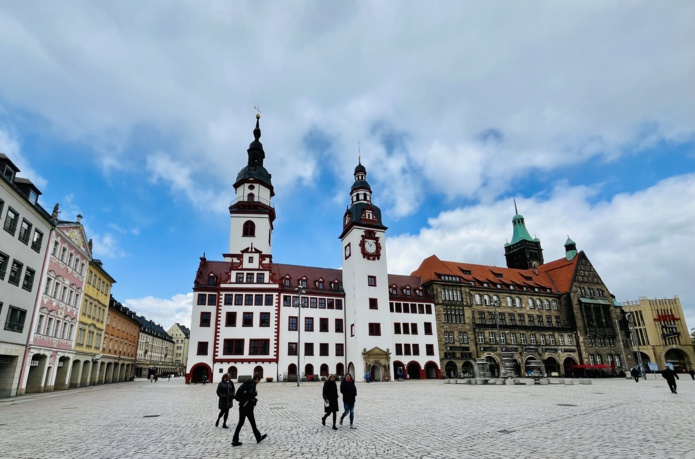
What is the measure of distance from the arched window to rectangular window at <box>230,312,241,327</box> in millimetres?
13839

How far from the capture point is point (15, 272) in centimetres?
2834

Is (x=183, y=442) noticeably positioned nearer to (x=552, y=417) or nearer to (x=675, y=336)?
(x=552, y=417)

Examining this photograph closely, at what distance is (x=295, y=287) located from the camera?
57.9 m

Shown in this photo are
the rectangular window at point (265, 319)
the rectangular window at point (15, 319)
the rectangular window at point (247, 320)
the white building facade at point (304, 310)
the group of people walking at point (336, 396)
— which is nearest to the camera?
the group of people walking at point (336, 396)

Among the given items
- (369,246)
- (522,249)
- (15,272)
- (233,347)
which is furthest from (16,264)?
(522,249)

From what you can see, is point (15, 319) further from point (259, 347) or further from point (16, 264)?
point (259, 347)

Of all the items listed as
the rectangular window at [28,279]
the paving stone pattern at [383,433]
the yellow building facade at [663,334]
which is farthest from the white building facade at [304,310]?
Answer: the yellow building facade at [663,334]

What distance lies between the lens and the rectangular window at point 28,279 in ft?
97.6

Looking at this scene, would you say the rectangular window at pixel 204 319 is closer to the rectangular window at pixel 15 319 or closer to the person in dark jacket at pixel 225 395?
the rectangular window at pixel 15 319

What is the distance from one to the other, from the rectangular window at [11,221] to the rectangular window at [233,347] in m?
28.3

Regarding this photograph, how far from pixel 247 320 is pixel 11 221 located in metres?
29.8

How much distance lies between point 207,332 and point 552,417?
45.5 meters

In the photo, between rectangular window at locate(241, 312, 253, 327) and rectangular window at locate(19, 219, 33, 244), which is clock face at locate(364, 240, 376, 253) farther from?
rectangular window at locate(19, 219, 33, 244)

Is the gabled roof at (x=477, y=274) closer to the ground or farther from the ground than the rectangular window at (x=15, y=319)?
farther from the ground
